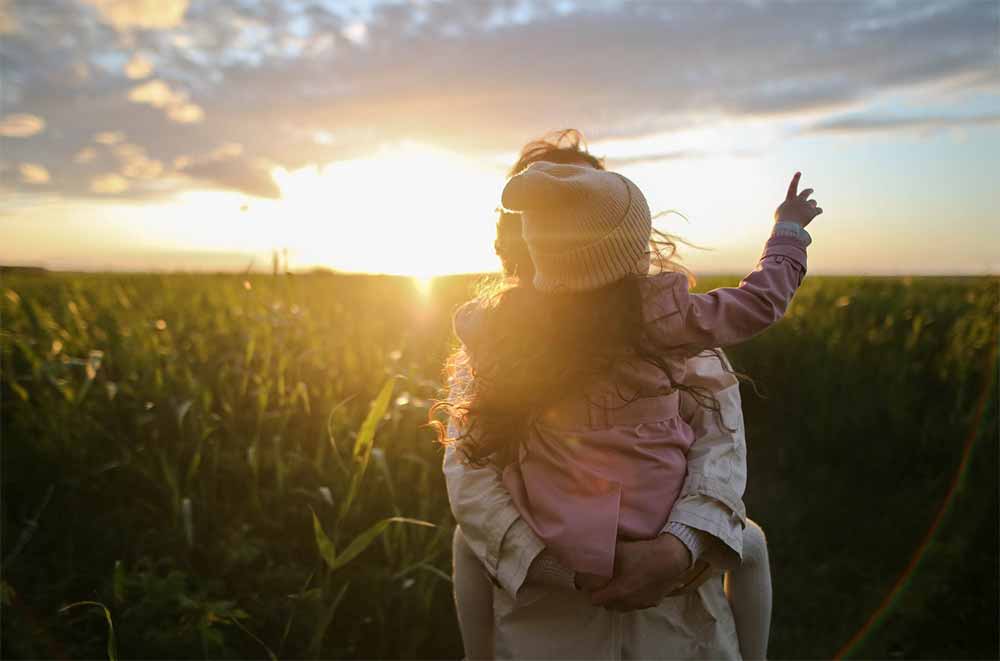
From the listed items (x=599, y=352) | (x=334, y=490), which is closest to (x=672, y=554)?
(x=599, y=352)

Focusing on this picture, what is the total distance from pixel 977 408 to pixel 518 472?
3404 mm

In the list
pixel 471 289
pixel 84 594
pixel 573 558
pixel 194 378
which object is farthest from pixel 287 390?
pixel 573 558

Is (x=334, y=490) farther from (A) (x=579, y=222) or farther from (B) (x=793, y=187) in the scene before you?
(B) (x=793, y=187)

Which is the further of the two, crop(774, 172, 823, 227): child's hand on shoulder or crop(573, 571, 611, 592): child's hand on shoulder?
crop(774, 172, 823, 227): child's hand on shoulder

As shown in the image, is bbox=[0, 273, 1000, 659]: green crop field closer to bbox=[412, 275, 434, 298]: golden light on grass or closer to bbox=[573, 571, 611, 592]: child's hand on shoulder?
bbox=[573, 571, 611, 592]: child's hand on shoulder

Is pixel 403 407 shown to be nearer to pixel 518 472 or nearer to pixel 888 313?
pixel 518 472

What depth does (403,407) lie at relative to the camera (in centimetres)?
326

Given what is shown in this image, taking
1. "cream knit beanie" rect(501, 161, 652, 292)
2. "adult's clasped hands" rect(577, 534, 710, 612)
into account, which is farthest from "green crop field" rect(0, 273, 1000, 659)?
"cream knit beanie" rect(501, 161, 652, 292)

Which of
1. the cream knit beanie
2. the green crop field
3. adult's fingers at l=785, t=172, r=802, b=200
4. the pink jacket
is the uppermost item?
adult's fingers at l=785, t=172, r=802, b=200

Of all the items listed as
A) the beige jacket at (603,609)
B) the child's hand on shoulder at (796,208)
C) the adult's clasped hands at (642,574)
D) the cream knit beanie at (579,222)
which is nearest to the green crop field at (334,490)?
the beige jacket at (603,609)

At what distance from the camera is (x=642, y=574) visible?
152 centimetres

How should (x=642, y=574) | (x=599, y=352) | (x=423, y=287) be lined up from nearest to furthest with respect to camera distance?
1. (x=642, y=574)
2. (x=599, y=352)
3. (x=423, y=287)

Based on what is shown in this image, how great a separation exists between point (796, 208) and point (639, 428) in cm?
65

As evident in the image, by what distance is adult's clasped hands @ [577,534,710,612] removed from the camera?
152 cm
